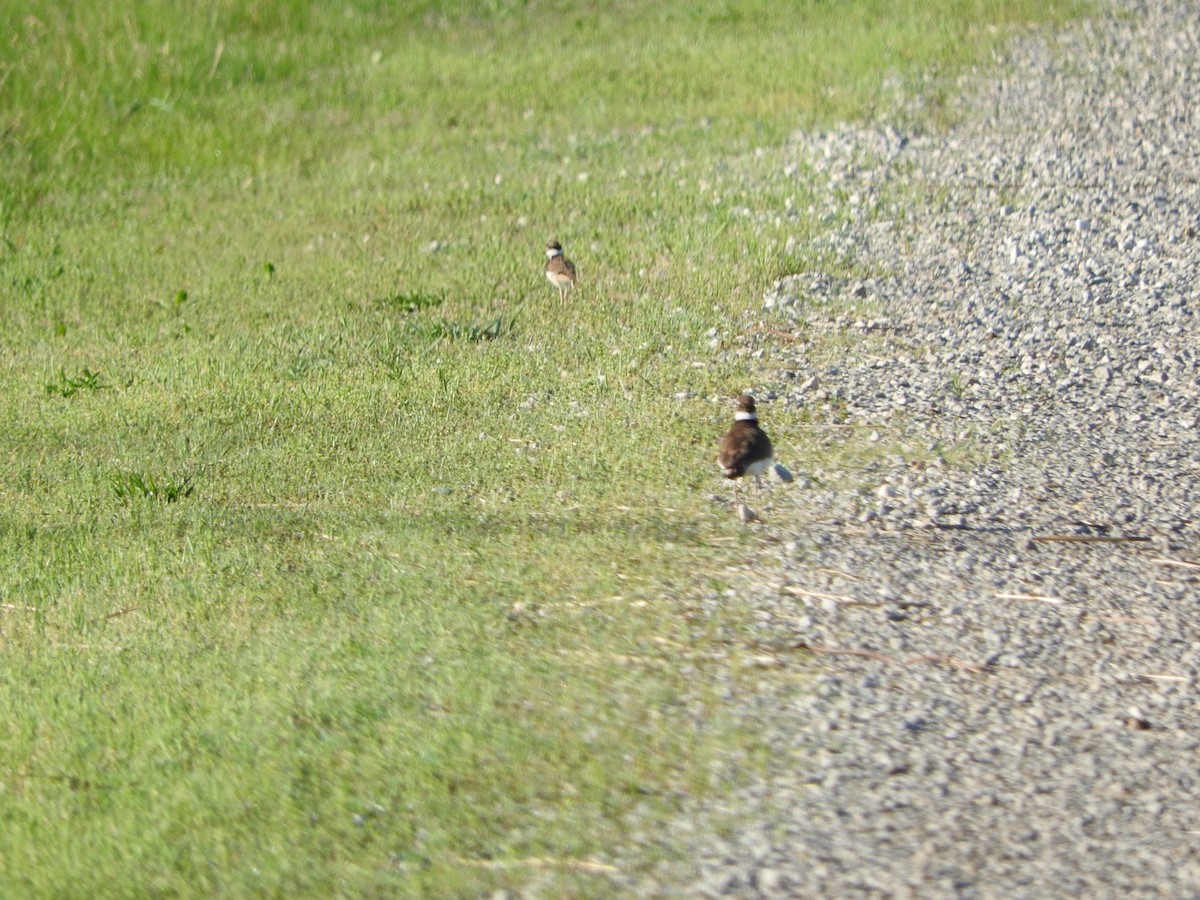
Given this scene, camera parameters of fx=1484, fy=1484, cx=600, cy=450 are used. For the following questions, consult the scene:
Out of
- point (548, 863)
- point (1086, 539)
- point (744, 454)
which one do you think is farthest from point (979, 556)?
point (548, 863)

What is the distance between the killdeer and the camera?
9.20 metres

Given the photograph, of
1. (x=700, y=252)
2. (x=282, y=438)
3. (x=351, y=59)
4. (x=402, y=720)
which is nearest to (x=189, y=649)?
(x=402, y=720)

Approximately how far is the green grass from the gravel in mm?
278

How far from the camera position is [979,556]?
532 cm

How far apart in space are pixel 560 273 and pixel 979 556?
451 centimetres

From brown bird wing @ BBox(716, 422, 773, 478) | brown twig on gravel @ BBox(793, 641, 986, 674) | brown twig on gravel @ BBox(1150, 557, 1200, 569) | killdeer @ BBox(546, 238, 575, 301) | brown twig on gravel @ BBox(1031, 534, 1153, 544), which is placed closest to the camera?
brown twig on gravel @ BBox(793, 641, 986, 674)

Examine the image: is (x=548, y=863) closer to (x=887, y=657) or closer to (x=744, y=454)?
(x=887, y=657)

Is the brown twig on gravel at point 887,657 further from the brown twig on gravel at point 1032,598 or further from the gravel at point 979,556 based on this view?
the brown twig on gravel at point 1032,598

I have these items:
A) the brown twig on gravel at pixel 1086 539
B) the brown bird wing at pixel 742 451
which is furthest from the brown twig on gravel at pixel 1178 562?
the brown bird wing at pixel 742 451

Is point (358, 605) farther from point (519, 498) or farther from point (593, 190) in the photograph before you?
point (593, 190)

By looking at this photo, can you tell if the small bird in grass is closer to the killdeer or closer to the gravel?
the gravel

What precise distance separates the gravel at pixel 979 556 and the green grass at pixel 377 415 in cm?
28

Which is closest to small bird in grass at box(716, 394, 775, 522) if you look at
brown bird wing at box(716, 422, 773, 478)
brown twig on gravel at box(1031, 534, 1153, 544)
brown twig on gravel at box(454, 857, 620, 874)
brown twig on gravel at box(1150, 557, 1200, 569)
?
brown bird wing at box(716, 422, 773, 478)

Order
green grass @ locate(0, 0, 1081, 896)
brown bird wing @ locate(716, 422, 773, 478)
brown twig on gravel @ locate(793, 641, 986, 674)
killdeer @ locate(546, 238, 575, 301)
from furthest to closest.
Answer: killdeer @ locate(546, 238, 575, 301) < brown bird wing @ locate(716, 422, 773, 478) < brown twig on gravel @ locate(793, 641, 986, 674) < green grass @ locate(0, 0, 1081, 896)
